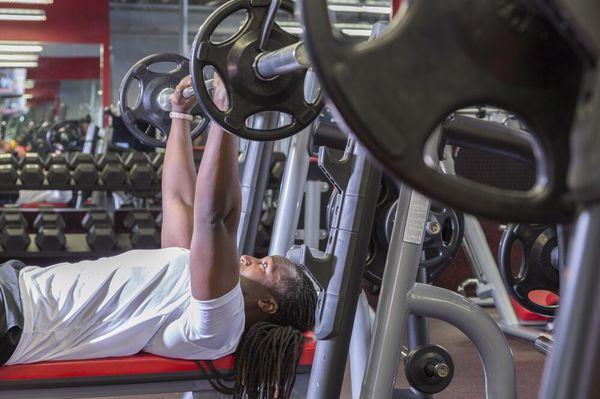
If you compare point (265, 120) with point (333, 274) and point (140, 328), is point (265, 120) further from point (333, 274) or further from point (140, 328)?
point (140, 328)

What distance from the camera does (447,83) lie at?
46 cm

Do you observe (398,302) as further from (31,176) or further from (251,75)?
(31,176)

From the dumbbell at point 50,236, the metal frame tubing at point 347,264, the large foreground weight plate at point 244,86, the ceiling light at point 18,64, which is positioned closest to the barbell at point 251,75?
the large foreground weight plate at point 244,86

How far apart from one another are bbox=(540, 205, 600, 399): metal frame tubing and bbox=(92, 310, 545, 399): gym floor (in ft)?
8.57

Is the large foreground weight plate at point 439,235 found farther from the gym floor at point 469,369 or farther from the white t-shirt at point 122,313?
the gym floor at point 469,369

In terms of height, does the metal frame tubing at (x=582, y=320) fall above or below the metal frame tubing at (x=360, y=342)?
above

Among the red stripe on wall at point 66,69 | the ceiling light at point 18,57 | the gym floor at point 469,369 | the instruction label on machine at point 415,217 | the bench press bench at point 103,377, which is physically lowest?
the gym floor at point 469,369

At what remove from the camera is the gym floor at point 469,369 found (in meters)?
3.15

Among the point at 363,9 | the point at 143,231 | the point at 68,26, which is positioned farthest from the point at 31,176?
the point at 363,9

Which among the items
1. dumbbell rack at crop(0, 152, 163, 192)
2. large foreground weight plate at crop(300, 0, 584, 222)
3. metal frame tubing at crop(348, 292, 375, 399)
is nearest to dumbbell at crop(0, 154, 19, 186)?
dumbbell rack at crop(0, 152, 163, 192)

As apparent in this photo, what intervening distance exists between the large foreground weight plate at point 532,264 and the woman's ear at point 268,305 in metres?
0.56

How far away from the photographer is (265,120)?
1.58m

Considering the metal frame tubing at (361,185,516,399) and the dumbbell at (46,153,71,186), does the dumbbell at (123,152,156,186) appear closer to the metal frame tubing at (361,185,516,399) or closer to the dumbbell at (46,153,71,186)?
the dumbbell at (46,153,71,186)

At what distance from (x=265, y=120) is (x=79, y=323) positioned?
2.34 ft
